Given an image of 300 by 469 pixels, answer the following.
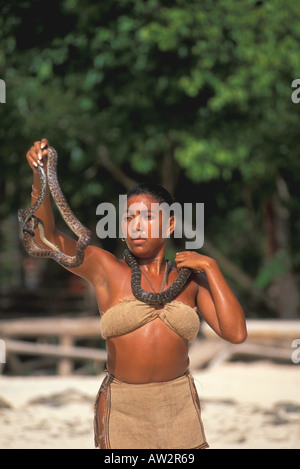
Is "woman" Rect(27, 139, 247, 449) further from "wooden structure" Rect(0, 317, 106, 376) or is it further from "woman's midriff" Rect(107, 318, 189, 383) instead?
"wooden structure" Rect(0, 317, 106, 376)

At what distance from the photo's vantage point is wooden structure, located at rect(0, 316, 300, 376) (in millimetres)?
7859

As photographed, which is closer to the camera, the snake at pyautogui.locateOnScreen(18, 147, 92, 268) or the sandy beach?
the snake at pyautogui.locateOnScreen(18, 147, 92, 268)

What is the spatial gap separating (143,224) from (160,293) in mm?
297

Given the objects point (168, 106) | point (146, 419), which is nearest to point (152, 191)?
point (146, 419)

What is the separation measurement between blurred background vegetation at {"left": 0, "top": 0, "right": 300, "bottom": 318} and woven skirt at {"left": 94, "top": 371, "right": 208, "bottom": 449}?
3.36 meters

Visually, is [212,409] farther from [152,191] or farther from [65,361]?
[152,191]

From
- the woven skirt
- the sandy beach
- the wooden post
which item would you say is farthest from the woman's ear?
the wooden post

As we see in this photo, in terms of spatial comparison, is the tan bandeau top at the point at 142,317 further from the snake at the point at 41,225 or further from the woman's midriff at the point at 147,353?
the snake at the point at 41,225

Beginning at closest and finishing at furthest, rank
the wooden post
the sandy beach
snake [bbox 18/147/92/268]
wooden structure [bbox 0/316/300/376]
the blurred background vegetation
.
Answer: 1. snake [bbox 18/147/92/268]
2. the sandy beach
3. the blurred background vegetation
4. wooden structure [bbox 0/316/300/376]
5. the wooden post

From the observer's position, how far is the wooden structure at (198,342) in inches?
309

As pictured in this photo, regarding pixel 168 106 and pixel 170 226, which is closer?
pixel 170 226

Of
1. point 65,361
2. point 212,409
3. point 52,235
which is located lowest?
point 212,409

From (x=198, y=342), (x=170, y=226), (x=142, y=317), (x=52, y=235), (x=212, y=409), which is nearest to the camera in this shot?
(x=142, y=317)

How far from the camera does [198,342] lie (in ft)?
28.7
